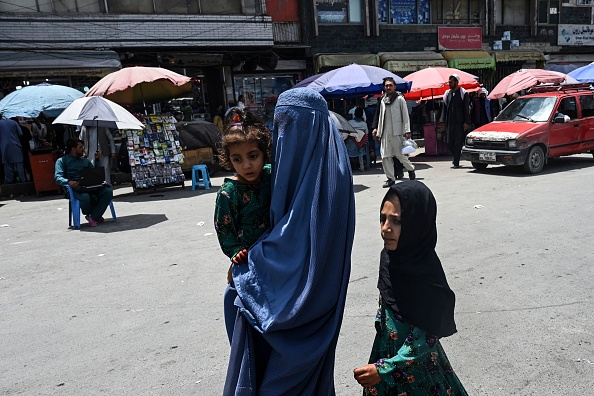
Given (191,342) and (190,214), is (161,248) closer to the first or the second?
(190,214)

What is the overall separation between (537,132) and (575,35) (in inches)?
752

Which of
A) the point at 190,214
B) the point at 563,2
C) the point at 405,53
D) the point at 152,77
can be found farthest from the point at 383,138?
the point at 563,2

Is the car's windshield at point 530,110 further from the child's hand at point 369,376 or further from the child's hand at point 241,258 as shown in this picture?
the child's hand at point 241,258

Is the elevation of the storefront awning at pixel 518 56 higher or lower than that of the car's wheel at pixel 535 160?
higher

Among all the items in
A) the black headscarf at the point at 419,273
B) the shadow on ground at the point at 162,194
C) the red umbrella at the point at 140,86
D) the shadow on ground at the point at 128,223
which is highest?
the red umbrella at the point at 140,86

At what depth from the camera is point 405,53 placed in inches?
810

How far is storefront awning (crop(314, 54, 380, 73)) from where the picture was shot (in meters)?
19.0

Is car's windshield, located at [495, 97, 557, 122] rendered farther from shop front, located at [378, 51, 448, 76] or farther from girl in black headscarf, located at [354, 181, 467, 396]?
girl in black headscarf, located at [354, 181, 467, 396]

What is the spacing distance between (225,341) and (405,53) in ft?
62.5

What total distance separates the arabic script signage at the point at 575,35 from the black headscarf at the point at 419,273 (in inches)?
1068

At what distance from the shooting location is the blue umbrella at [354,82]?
11.9 m

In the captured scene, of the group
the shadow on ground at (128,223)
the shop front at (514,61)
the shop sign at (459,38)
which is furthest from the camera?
the shop front at (514,61)

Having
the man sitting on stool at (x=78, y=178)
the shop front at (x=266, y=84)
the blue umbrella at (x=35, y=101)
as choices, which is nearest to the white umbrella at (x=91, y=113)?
the man sitting on stool at (x=78, y=178)

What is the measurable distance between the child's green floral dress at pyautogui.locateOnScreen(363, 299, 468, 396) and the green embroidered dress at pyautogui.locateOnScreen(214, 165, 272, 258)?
0.64 m
